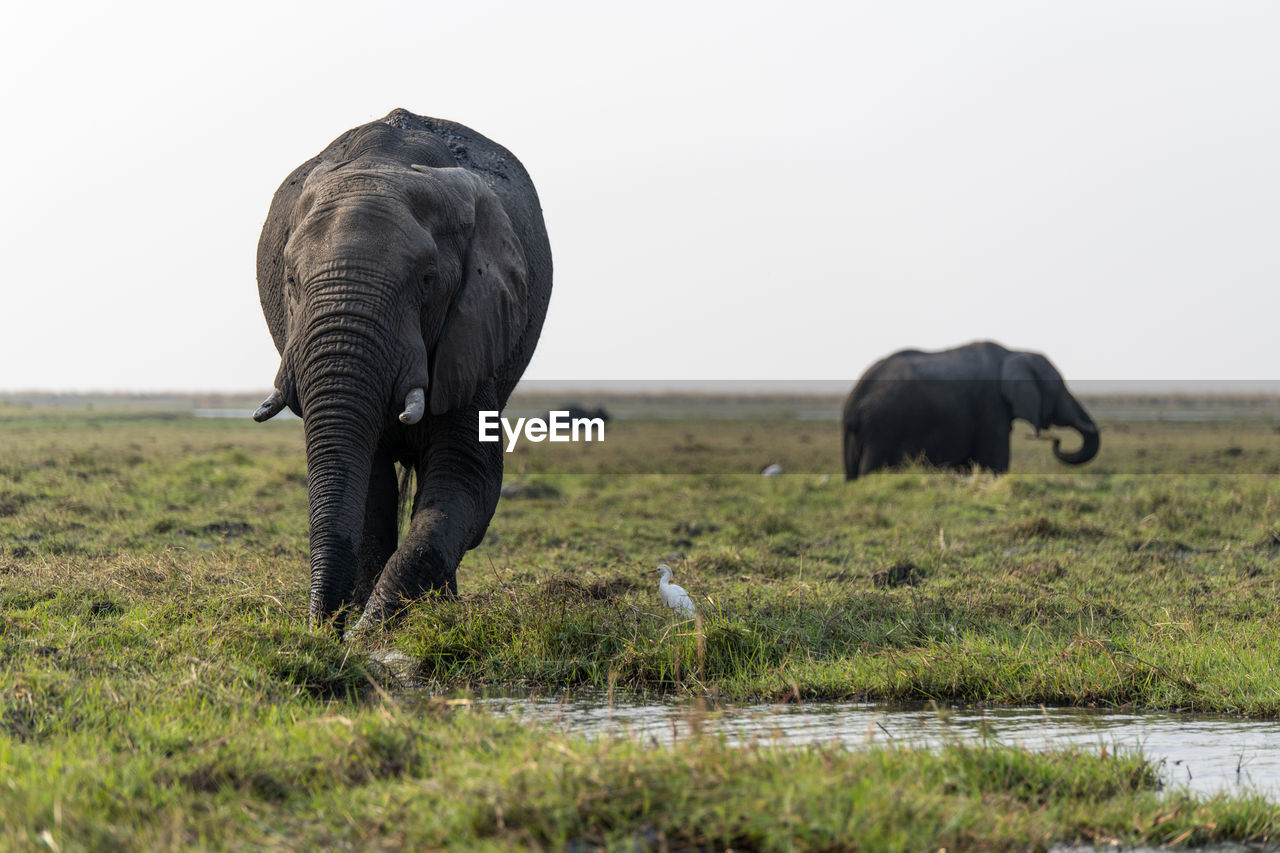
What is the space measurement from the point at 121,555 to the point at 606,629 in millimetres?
4114

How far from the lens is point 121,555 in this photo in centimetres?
959

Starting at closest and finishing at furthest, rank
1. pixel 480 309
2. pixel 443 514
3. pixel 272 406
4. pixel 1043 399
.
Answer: pixel 272 406 → pixel 443 514 → pixel 480 309 → pixel 1043 399

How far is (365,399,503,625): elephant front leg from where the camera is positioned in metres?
7.26

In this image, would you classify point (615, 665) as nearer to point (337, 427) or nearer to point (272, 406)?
point (337, 427)

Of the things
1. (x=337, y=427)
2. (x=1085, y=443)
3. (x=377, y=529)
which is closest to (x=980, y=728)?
(x=337, y=427)

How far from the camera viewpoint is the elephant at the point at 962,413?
918 inches

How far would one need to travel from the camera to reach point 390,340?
22.5 ft

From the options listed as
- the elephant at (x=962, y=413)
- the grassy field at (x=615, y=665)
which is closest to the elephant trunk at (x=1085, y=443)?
the elephant at (x=962, y=413)

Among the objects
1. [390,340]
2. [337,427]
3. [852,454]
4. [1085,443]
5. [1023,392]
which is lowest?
[852,454]

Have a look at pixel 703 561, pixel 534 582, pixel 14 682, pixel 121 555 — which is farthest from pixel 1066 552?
pixel 14 682

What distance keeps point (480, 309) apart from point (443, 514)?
3.65ft

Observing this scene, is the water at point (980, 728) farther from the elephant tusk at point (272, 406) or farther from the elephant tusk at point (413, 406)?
the elephant tusk at point (272, 406)

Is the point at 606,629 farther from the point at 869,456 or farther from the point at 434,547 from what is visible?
the point at 869,456

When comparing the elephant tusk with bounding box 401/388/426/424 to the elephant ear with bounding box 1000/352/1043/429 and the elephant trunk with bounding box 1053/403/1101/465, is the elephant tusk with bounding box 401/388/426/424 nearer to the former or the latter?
the elephant ear with bounding box 1000/352/1043/429
